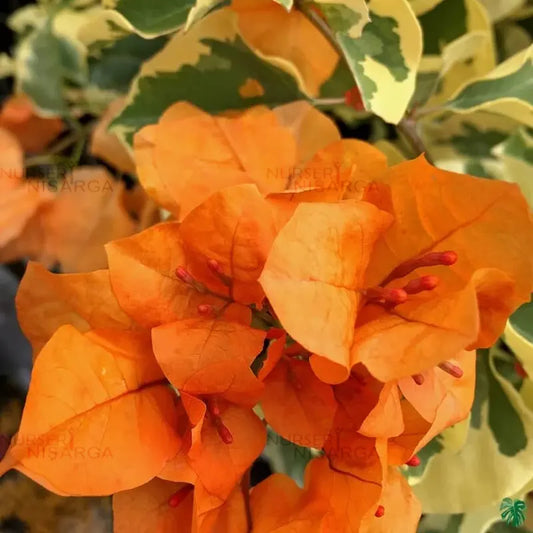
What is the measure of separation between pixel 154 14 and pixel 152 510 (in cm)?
29

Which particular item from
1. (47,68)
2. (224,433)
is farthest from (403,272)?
(47,68)

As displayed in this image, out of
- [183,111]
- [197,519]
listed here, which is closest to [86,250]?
[183,111]

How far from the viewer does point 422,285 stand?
305 mm

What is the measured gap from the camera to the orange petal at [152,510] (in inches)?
13.5

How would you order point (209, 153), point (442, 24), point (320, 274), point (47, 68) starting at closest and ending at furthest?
point (320, 274) < point (209, 153) < point (442, 24) < point (47, 68)

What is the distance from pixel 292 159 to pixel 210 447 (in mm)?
178

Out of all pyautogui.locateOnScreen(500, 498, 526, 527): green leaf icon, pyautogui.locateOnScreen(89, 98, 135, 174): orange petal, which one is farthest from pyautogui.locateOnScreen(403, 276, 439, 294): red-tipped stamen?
pyautogui.locateOnScreen(89, 98, 135, 174): orange petal

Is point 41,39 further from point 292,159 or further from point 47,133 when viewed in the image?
point 292,159

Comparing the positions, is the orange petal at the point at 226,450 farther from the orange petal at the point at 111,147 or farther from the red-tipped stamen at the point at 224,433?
the orange petal at the point at 111,147

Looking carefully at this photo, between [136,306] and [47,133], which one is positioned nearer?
[136,306]

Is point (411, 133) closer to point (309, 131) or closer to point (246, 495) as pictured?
point (309, 131)

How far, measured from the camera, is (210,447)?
13.1 inches

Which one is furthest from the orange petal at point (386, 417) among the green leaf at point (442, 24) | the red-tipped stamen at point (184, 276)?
the green leaf at point (442, 24)

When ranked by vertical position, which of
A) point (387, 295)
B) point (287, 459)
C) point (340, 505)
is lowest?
point (287, 459)
